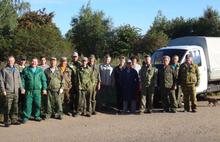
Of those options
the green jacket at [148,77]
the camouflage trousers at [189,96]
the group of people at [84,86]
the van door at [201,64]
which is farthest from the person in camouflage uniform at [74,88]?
the van door at [201,64]

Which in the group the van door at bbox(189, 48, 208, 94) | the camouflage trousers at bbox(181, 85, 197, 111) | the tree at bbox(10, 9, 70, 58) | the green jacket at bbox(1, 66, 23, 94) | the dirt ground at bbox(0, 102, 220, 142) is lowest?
the dirt ground at bbox(0, 102, 220, 142)

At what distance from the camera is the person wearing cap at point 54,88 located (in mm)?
14852

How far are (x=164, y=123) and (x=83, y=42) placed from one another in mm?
44648

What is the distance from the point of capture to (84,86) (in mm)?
15508

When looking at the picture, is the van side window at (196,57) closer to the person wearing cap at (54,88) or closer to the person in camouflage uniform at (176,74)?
the person in camouflage uniform at (176,74)

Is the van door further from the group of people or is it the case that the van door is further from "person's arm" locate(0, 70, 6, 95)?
"person's arm" locate(0, 70, 6, 95)

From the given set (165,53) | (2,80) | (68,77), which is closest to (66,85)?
(68,77)

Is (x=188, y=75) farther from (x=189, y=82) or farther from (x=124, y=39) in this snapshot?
(x=124, y=39)

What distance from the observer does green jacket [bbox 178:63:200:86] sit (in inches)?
642

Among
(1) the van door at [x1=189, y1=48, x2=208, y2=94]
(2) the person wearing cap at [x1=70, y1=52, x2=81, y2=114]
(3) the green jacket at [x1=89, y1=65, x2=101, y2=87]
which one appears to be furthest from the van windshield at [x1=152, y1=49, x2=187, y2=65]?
(2) the person wearing cap at [x1=70, y1=52, x2=81, y2=114]

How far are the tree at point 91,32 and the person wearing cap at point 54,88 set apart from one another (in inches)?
1610

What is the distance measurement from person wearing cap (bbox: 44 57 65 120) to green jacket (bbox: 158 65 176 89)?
3405mm

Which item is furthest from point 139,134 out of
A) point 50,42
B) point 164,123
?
point 50,42

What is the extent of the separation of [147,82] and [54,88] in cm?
311
